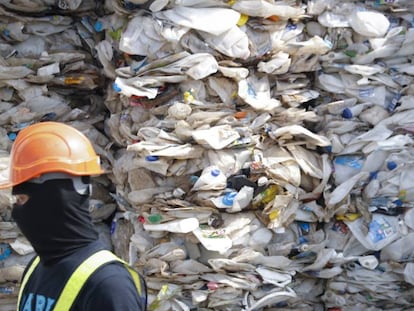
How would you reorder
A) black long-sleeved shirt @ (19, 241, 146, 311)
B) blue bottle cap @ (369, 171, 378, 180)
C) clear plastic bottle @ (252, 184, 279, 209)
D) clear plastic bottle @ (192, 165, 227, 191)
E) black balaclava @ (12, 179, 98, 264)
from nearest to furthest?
black long-sleeved shirt @ (19, 241, 146, 311) < black balaclava @ (12, 179, 98, 264) < clear plastic bottle @ (192, 165, 227, 191) < clear plastic bottle @ (252, 184, 279, 209) < blue bottle cap @ (369, 171, 378, 180)

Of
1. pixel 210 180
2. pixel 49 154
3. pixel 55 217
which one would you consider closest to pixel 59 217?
pixel 55 217

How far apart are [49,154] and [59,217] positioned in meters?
0.13

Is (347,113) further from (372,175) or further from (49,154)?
(49,154)

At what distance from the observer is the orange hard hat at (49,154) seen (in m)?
1.42

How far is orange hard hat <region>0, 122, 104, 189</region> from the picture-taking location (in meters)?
1.42

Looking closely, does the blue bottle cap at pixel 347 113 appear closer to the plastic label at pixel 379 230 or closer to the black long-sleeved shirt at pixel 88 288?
the plastic label at pixel 379 230

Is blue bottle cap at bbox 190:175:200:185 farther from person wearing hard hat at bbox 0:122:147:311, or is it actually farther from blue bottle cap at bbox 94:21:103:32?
person wearing hard hat at bbox 0:122:147:311

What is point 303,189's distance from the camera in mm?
3127

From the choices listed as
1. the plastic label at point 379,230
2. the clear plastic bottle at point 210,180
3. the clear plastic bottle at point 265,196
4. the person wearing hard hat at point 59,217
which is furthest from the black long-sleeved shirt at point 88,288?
the plastic label at point 379,230

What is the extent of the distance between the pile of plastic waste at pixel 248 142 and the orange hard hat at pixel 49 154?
136cm

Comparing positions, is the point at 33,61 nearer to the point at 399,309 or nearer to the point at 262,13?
the point at 262,13

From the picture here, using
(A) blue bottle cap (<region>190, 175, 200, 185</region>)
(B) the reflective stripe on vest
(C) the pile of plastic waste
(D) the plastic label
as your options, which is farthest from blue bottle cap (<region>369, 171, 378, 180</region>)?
(B) the reflective stripe on vest

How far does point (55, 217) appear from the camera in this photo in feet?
4.69

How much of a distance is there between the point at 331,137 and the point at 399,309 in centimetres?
85
